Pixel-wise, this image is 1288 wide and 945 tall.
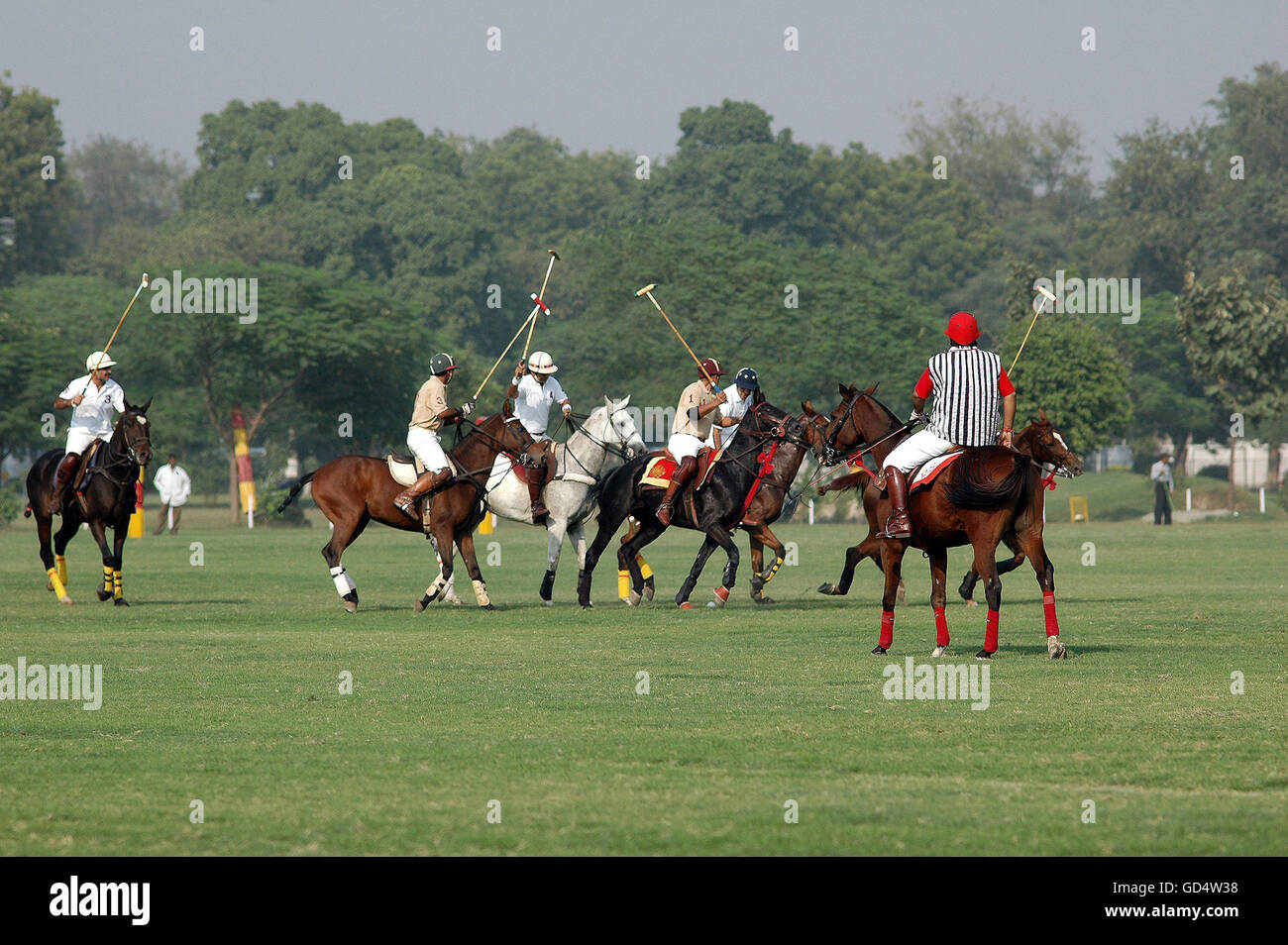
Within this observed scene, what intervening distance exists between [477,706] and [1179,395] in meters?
61.9

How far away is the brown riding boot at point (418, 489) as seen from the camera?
18766 millimetres

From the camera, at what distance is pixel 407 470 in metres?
19.1

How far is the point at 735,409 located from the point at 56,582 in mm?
8387

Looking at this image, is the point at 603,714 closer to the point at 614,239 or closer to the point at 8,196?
the point at 614,239

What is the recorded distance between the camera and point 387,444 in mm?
57688

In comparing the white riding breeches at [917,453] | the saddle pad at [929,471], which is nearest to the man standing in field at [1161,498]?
the white riding breeches at [917,453]

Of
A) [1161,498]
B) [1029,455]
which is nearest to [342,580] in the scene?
[1029,455]

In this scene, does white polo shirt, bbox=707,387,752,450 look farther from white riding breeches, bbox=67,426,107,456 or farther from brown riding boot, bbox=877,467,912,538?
white riding breeches, bbox=67,426,107,456

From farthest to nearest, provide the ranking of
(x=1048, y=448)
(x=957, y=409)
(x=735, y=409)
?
(x=735, y=409), (x=1048, y=448), (x=957, y=409)

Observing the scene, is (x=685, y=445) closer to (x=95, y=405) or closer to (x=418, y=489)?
(x=418, y=489)

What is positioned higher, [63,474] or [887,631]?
[63,474]

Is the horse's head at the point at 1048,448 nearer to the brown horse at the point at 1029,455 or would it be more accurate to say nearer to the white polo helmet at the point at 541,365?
the brown horse at the point at 1029,455

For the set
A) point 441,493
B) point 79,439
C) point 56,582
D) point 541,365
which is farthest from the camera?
point 56,582
